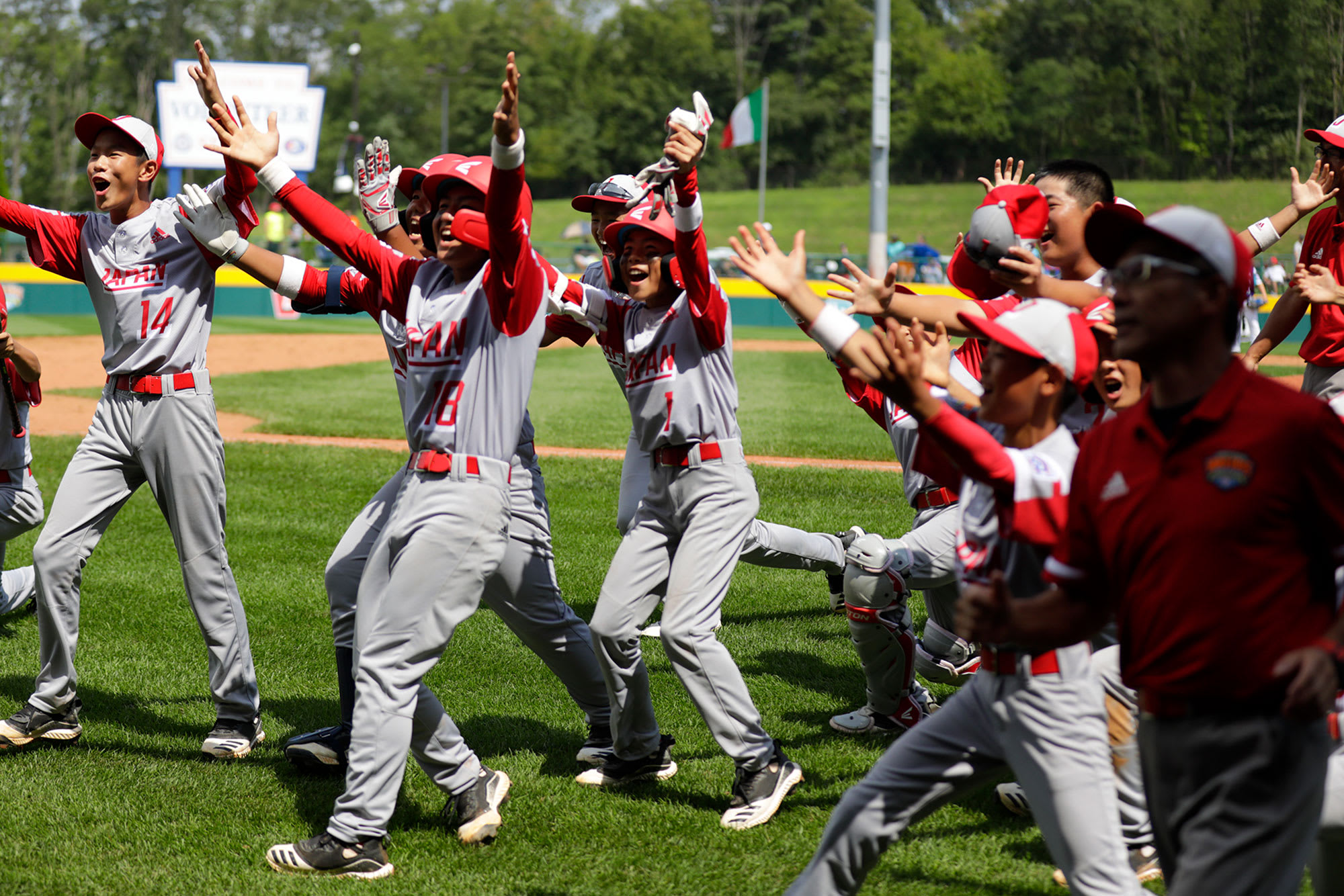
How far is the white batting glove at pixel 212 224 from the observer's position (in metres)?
5.08

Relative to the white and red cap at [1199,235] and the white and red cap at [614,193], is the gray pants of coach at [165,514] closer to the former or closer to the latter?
the white and red cap at [614,193]

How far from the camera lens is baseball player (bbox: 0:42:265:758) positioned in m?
5.40

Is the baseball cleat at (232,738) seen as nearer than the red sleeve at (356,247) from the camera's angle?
No

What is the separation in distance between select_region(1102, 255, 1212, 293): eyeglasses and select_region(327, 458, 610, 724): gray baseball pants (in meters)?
2.78

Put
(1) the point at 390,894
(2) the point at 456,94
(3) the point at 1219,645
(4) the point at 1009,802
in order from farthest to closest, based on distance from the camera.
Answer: (2) the point at 456,94 → (4) the point at 1009,802 → (1) the point at 390,894 → (3) the point at 1219,645

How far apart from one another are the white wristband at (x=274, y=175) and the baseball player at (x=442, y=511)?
32 cm

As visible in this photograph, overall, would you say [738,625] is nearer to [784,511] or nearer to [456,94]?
[784,511]

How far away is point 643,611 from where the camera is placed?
4906 millimetres

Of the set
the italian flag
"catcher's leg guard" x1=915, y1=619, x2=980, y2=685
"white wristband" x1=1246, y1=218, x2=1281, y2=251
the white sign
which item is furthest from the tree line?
"catcher's leg guard" x1=915, y1=619, x2=980, y2=685

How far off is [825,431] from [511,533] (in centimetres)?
1032

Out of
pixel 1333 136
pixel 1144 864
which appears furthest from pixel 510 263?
pixel 1333 136

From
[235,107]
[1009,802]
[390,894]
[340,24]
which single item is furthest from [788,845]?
[340,24]

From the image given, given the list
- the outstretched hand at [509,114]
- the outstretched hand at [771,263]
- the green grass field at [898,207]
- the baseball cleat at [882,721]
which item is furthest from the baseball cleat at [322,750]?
the green grass field at [898,207]

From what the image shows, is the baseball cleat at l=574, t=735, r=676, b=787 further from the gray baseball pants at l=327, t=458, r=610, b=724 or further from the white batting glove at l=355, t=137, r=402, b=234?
the white batting glove at l=355, t=137, r=402, b=234
